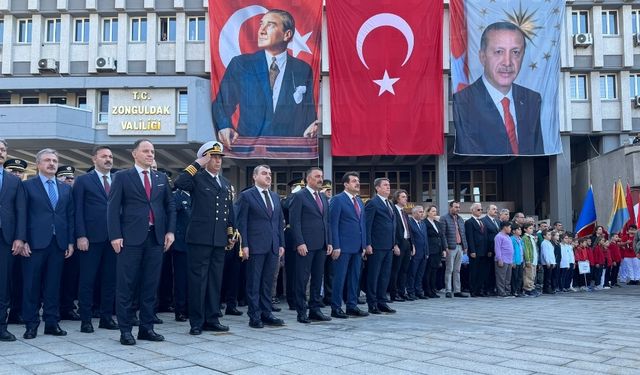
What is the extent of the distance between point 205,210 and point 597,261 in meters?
12.1

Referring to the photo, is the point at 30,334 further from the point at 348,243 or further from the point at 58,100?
the point at 58,100

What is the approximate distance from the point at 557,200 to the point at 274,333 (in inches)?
799

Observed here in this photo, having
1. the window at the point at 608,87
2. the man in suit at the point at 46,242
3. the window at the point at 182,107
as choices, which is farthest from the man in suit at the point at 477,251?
the window at the point at 608,87

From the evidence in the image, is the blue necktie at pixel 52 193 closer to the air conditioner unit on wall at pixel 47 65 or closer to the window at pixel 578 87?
the air conditioner unit on wall at pixel 47 65

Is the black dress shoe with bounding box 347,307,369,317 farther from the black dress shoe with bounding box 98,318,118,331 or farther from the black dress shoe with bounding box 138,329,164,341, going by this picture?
the black dress shoe with bounding box 98,318,118,331

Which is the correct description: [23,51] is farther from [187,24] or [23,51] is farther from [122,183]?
[122,183]

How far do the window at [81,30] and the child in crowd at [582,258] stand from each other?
21059 mm

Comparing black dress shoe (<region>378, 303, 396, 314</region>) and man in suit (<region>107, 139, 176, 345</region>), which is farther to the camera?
black dress shoe (<region>378, 303, 396, 314</region>)

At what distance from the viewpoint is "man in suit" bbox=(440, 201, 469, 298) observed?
1120cm

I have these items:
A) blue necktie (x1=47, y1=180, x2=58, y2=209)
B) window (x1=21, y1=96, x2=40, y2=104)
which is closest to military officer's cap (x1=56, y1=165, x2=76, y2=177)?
blue necktie (x1=47, y1=180, x2=58, y2=209)

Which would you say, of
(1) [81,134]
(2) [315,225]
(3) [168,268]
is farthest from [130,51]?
(2) [315,225]

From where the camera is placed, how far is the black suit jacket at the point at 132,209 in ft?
17.4

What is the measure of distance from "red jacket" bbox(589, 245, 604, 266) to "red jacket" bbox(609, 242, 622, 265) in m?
0.54

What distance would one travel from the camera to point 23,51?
24.0 m
